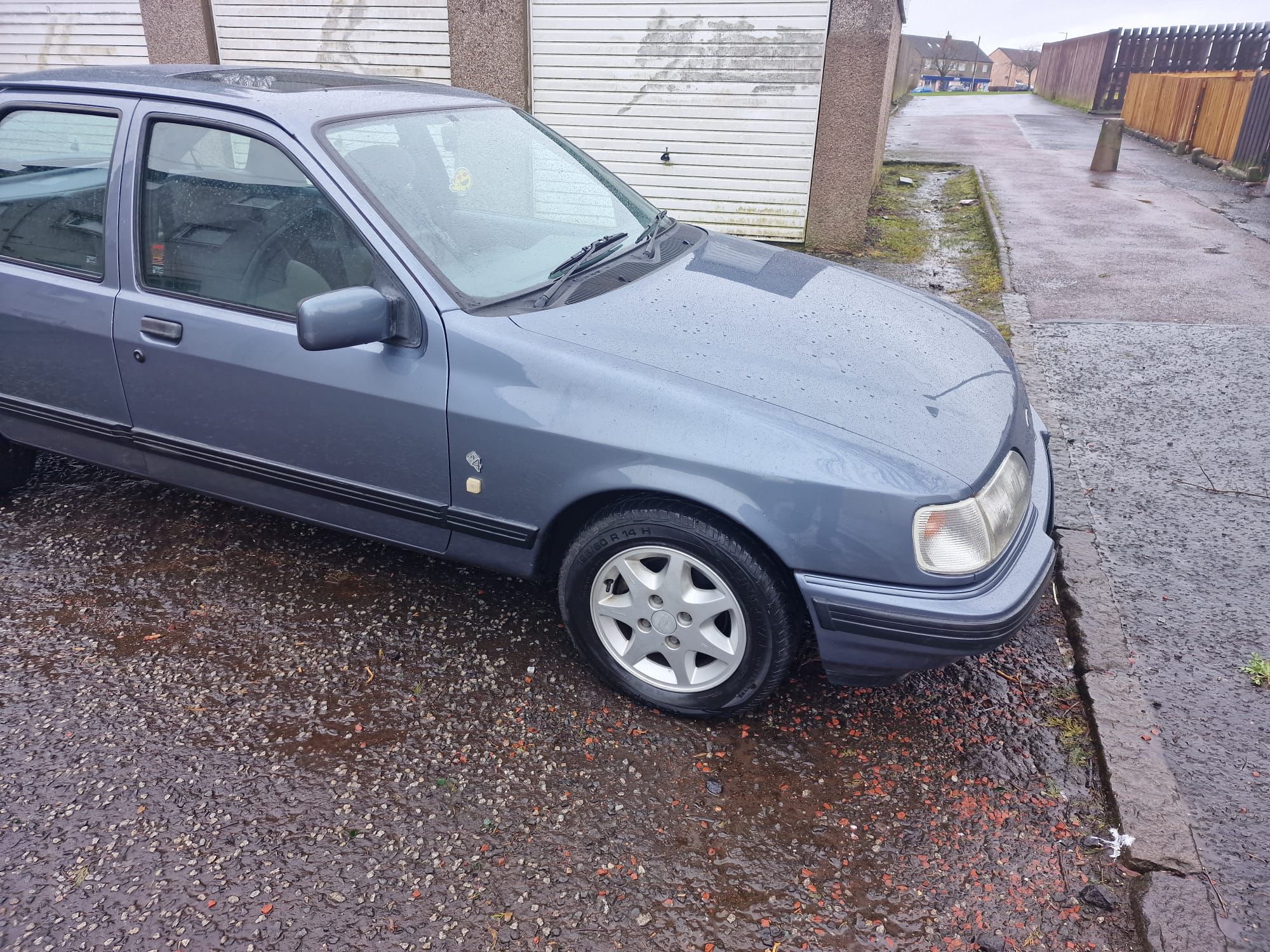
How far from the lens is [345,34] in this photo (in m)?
8.93

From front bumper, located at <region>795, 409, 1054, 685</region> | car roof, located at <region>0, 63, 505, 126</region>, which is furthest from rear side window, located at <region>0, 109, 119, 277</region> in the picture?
front bumper, located at <region>795, 409, 1054, 685</region>

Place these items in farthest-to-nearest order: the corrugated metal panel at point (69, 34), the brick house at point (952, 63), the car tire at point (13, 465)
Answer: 1. the brick house at point (952, 63)
2. the corrugated metal panel at point (69, 34)
3. the car tire at point (13, 465)

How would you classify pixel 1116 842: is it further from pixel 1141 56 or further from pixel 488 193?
pixel 1141 56

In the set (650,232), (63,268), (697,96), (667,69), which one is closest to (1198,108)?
(697,96)

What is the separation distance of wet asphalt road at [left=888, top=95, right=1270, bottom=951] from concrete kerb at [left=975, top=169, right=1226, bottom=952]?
0.13 feet

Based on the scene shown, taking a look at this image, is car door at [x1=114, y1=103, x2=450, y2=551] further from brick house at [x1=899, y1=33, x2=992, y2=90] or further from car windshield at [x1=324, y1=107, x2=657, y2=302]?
brick house at [x1=899, y1=33, x2=992, y2=90]

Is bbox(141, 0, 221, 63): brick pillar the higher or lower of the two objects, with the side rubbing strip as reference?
higher

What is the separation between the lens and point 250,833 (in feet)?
7.57

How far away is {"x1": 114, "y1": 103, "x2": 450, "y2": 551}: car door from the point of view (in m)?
2.71

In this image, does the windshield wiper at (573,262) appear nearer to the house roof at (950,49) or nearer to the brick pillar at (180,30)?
the brick pillar at (180,30)

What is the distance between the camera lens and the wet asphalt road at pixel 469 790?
211cm

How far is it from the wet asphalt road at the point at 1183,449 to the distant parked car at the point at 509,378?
776 millimetres

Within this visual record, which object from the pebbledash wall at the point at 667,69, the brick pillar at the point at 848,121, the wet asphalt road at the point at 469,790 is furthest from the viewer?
the pebbledash wall at the point at 667,69

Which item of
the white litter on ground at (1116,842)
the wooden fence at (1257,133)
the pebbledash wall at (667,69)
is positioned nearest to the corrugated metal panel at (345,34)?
the pebbledash wall at (667,69)
